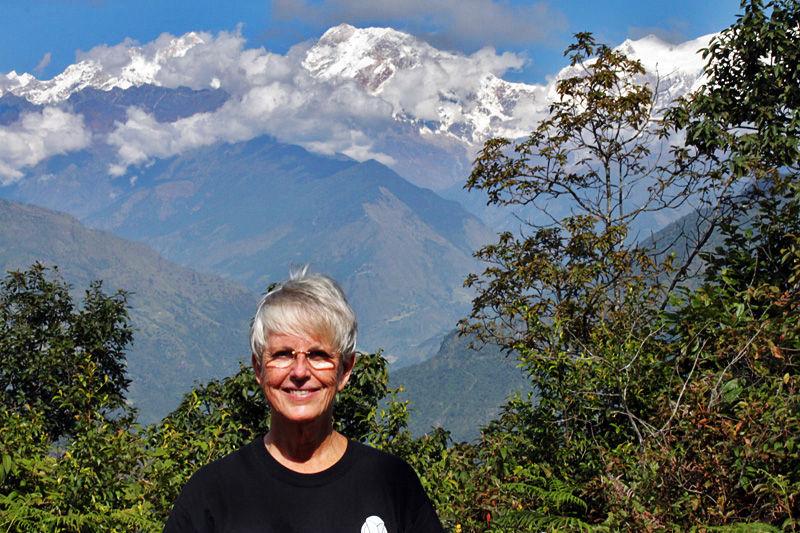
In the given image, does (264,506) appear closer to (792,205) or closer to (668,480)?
(668,480)

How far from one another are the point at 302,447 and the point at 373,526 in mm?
388

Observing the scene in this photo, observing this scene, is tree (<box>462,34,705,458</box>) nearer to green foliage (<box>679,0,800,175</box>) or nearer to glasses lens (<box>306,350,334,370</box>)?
green foliage (<box>679,0,800,175</box>)

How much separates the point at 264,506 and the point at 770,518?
2.90 m

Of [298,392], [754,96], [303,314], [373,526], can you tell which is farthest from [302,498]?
[754,96]

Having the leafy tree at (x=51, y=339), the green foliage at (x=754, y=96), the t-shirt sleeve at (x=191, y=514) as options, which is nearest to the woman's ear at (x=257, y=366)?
the t-shirt sleeve at (x=191, y=514)

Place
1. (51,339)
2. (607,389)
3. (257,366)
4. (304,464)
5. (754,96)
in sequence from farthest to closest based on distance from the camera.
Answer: (51,339)
(754,96)
(607,389)
(257,366)
(304,464)

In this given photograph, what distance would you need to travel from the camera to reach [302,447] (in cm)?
230

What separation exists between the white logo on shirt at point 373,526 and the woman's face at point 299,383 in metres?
0.41

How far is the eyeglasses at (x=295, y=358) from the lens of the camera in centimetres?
235

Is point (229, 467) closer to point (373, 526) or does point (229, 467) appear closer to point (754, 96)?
point (373, 526)

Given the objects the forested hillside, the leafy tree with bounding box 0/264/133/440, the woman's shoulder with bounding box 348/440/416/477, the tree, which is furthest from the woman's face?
the leafy tree with bounding box 0/264/133/440

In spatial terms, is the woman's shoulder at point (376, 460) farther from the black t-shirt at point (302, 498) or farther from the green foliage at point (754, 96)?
the green foliage at point (754, 96)

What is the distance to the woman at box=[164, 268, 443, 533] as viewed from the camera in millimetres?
2162

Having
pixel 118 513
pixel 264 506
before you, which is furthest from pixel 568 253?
pixel 264 506
